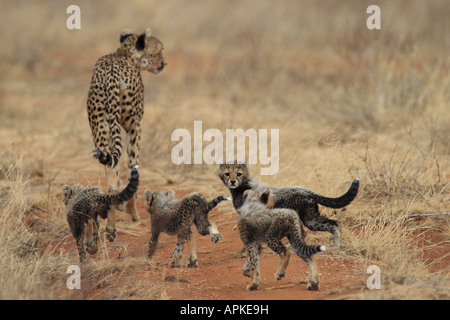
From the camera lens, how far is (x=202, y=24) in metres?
19.0

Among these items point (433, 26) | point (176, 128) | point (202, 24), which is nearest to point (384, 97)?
point (176, 128)

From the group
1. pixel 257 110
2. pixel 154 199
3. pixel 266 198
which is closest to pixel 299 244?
Result: pixel 266 198

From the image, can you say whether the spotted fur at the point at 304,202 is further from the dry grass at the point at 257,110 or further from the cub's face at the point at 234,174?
the dry grass at the point at 257,110

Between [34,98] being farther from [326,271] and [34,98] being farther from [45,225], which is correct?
[326,271]

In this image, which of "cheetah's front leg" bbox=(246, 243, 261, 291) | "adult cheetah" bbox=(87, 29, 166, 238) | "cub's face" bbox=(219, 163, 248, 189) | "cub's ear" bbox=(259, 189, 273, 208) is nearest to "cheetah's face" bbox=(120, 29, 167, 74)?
"adult cheetah" bbox=(87, 29, 166, 238)

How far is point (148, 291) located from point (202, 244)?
1.49 m

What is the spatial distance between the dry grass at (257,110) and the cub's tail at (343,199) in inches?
15.5

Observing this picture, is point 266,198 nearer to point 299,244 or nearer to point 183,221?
point 299,244

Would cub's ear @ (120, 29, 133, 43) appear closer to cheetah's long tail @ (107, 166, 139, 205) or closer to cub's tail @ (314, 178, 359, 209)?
cheetah's long tail @ (107, 166, 139, 205)

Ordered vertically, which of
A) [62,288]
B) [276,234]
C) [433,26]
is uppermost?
[433,26]

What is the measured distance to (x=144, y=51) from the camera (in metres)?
7.81

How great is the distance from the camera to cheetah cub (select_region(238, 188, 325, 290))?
4520mm

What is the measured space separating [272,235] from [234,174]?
44.5 inches

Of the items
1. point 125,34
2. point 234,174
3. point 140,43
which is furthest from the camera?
point 125,34
